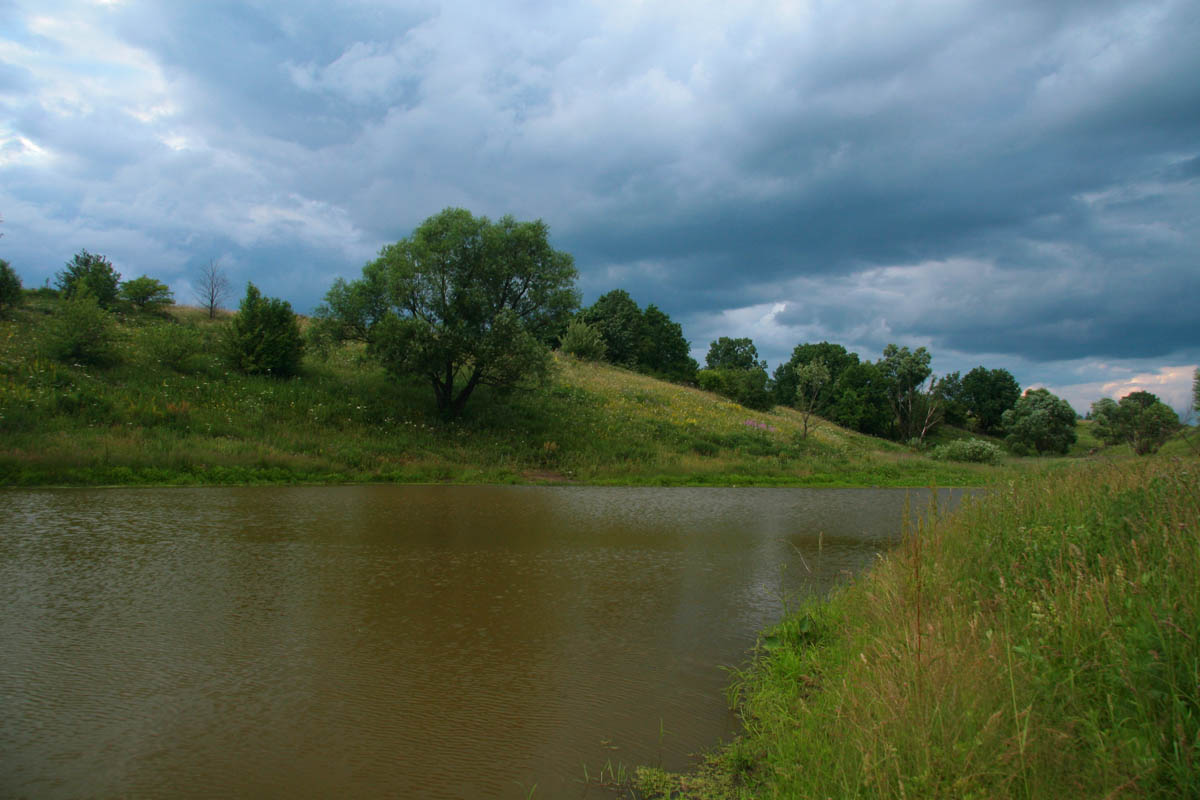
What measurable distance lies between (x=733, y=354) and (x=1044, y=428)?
1532 inches

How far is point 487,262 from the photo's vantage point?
2466cm

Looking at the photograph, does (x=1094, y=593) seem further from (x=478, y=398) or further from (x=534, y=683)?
(x=478, y=398)

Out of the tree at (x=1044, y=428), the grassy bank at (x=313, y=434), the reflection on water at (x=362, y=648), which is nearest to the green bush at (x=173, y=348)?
the grassy bank at (x=313, y=434)

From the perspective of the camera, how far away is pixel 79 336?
22469 mm

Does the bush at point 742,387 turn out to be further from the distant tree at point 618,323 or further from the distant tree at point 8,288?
the distant tree at point 8,288

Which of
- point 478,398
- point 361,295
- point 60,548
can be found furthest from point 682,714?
point 478,398

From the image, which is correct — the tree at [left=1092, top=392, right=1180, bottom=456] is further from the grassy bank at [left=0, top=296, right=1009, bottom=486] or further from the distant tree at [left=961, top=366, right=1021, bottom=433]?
the distant tree at [left=961, top=366, right=1021, bottom=433]

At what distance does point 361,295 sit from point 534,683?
883 inches

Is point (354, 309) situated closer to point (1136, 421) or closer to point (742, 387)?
point (1136, 421)

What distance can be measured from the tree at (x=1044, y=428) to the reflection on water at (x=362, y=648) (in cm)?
6799

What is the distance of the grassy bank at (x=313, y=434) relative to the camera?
1730cm

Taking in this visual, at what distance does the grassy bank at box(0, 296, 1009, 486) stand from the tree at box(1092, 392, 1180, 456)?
4.59m

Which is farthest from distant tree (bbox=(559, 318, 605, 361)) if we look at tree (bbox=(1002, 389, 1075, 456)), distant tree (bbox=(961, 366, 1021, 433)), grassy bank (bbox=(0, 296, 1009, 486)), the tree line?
distant tree (bbox=(961, 366, 1021, 433))

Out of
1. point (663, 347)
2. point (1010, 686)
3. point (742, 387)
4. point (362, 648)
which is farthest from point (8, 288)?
point (663, 347)
